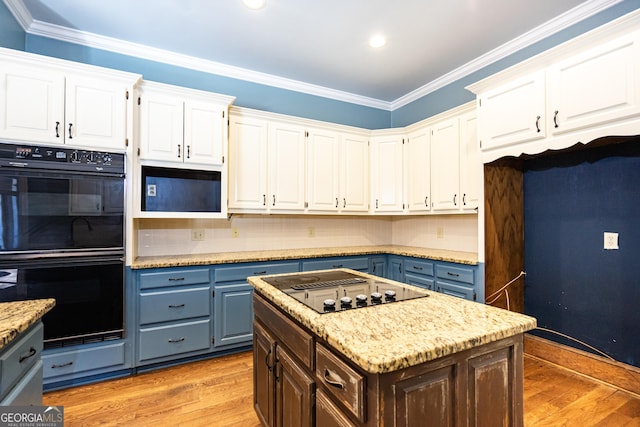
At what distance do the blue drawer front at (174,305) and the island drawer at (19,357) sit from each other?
1.17 metres

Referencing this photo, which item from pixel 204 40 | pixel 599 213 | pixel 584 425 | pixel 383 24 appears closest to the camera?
pixel 584 425

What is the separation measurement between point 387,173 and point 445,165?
735mm

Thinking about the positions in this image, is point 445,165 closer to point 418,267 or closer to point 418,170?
point 418,170

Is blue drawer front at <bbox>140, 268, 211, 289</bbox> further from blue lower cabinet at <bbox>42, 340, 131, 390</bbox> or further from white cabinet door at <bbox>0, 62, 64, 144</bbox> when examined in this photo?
white cabinet door at <bbox>0, 62, 64, 144</bbox>

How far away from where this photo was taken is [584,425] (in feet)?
6.10

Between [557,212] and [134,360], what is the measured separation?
12.2 ft

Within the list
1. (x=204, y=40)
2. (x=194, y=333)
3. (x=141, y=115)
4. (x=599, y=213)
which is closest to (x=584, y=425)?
(x=599, y=213)

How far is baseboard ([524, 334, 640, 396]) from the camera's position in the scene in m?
2.20

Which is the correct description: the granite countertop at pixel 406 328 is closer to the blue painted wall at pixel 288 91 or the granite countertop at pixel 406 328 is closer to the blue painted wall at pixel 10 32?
the blue painted wall at pixel 288 91

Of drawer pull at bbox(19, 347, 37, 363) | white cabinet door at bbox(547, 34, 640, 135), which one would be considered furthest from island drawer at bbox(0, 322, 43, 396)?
white cabinet door at bbox(547, 34, 640, 135)

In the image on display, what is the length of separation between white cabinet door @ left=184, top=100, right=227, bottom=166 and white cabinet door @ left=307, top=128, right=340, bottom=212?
976mm

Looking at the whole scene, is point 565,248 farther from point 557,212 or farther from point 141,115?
point 141,115

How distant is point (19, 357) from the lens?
114 centimetres

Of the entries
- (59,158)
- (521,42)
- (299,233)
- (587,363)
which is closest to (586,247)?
(587,363)
